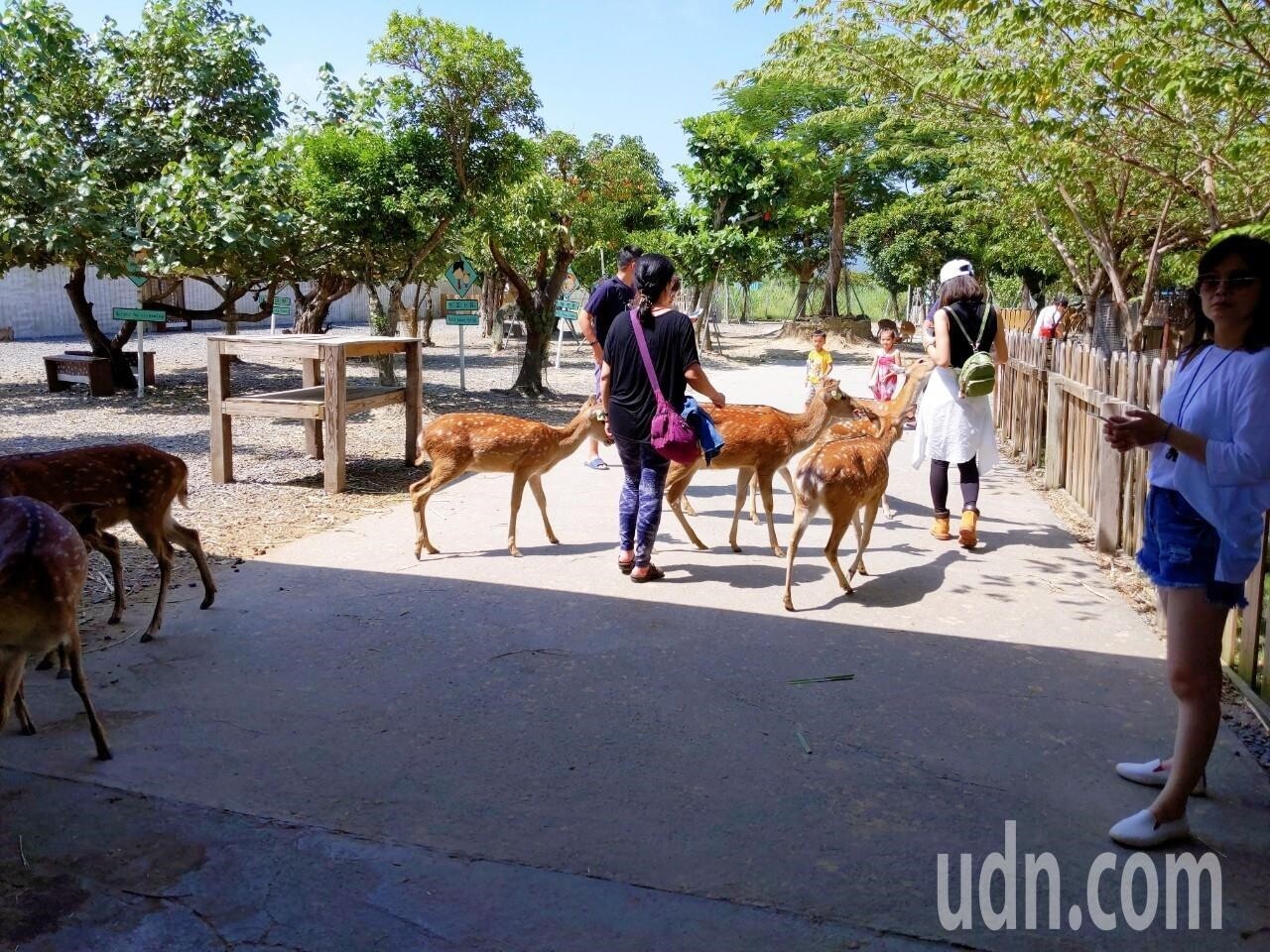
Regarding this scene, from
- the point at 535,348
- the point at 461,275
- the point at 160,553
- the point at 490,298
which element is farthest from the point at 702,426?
the point at 490,298

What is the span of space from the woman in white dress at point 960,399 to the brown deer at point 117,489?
483 cm

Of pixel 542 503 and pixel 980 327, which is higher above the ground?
pixel 980 327

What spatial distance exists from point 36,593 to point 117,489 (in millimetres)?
1779

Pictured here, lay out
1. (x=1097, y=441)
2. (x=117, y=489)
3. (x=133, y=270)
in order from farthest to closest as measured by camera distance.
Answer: (x=133, y=270), (x=1097, y=441), (x=117, y=489)

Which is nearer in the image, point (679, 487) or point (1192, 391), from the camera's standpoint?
point (1192, 391)

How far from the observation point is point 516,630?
5.48m

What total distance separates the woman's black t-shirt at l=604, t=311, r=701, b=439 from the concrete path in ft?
3.36

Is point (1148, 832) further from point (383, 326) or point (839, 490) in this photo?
point (383, 326)

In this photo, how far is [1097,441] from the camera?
7.85 metres

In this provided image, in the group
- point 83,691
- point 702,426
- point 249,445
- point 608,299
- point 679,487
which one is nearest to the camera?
point 83,691

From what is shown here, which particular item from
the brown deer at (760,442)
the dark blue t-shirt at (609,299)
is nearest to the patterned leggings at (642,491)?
the brown deer at (760,442)

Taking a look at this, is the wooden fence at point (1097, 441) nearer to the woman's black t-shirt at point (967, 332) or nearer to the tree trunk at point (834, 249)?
the woman's black t-shirt at point (967, 332)

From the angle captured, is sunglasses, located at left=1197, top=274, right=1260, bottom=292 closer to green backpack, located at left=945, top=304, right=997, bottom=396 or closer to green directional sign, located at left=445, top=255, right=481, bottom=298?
green backpack, located at left=945, top=304, right=997, bottom=396

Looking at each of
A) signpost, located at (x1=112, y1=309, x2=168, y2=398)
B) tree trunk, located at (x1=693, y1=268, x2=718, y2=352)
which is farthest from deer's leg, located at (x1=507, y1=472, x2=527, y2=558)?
tree trunk, located at (x1=693, y1=268, x2=718, y2=352)
